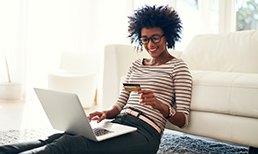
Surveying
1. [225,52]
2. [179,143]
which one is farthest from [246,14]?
[179,143]

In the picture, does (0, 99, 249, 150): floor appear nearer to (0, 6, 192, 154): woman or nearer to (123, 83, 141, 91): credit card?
(0, 6, 192, 154): woman

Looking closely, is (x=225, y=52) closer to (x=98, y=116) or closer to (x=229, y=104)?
(x=229, y=104)

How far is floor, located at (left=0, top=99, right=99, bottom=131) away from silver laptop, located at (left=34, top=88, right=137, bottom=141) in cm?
124

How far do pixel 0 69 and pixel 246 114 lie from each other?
3376mm

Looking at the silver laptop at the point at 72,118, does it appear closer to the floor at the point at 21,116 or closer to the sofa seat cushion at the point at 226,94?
the sofa seat cushion at the point at 226,94

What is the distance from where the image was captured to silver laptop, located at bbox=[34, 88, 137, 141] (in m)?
1.04

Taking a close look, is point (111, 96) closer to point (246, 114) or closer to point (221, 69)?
point (221, 69)

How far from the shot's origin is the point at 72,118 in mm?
1102

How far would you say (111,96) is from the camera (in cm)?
215

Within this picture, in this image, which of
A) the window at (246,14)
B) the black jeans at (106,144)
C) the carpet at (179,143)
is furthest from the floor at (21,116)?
the window at (246,14)

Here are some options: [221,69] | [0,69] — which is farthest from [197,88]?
[0,69]

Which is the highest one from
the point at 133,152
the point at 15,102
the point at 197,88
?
the point at 197,88

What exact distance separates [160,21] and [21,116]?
77.1 inches

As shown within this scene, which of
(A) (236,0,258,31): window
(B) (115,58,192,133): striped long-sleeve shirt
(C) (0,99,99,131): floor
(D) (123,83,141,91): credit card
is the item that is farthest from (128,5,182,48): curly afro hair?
(A) (236,0,258,31): window
